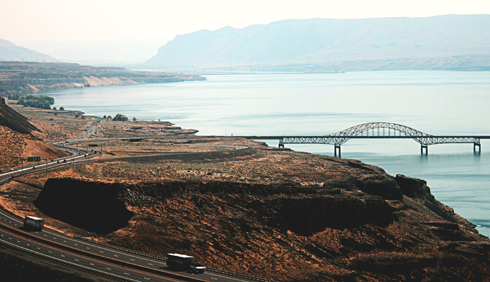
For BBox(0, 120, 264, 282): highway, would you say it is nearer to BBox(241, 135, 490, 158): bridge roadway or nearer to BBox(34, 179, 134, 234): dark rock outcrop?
BBox(34, 179, 134, 234): dark rock outcrop

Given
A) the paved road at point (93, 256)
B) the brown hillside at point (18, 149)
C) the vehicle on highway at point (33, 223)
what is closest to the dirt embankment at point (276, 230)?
the paved road at point (93, 256)

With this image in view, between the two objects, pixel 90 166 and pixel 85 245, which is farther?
pixel 90 166

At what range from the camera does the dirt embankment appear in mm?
47531

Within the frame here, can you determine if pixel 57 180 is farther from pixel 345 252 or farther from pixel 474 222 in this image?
pixel 474 222

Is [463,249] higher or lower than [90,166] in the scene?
lower

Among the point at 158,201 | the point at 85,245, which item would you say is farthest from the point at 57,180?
the point at 85,245

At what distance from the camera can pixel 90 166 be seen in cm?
7644

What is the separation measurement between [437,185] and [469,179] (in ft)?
32.6

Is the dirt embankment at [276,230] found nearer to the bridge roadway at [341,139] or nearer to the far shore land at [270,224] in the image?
the far shore land at [270,224]

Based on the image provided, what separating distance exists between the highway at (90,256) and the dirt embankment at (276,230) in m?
3.54

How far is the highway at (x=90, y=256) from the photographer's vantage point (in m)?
37.6

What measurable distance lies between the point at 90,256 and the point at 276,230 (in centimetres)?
2107

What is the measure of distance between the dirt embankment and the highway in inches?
139

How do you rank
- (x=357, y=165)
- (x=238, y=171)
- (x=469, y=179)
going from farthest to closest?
1. (x=469, y=179)
2. (x=357, y=165)
3. (x=238, y=171)
